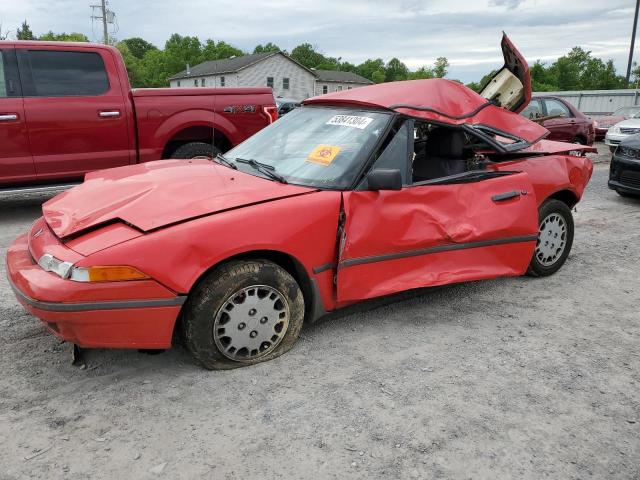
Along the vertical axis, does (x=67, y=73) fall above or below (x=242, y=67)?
below

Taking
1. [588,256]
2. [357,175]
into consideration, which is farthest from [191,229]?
[588,256]

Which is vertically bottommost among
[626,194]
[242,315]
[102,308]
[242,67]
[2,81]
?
[626,194]

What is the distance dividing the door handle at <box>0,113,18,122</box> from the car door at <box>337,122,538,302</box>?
16.1 ft

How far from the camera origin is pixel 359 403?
2.87 metres

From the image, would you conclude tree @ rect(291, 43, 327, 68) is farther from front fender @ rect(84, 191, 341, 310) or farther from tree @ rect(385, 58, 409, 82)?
front fender @ rect(84, 191, 341, 310)

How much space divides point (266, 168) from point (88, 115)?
4.05m

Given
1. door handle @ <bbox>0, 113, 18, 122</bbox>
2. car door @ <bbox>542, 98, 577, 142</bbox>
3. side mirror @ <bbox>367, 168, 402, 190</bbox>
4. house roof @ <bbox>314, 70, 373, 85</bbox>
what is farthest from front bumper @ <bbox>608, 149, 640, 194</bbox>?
house roof @ <bbox>314, 70, 373, 85</bbox>

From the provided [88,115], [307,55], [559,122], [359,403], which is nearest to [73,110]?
[88,115]

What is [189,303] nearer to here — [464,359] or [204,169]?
[204,169]

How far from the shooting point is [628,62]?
3531cm

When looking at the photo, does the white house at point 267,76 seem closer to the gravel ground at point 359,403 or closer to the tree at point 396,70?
the tree at point 396,70

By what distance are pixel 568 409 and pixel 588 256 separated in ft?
10.7

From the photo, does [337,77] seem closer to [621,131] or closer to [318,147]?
[621,131]

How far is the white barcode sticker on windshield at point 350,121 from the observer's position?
12.2 ft
